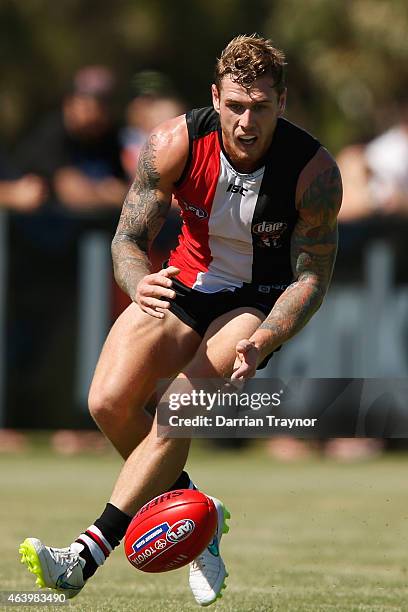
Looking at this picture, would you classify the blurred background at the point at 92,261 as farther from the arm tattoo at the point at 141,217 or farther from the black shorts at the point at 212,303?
the arm tattoo at the point at 141,217

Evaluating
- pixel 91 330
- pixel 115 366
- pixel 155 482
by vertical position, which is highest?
pixel 115 366

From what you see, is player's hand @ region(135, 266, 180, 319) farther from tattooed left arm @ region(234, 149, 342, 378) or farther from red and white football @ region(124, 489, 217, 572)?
red and white football @ region(124, 489, 217, 572)

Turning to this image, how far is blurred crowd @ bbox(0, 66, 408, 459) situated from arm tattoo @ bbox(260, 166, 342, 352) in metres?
5.58

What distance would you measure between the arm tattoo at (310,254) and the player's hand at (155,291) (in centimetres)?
47

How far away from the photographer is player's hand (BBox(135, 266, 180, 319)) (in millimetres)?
5504

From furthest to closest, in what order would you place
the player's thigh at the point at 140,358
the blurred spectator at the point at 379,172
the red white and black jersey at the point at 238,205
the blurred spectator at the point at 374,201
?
the blurred spectator at the point at 379,172 < the blurred spectator at the point at 374,201 < the player's thigh at the point at 140,358 < the red white and black jersey at the point at 238,205

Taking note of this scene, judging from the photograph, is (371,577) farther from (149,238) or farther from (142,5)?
(142,5)

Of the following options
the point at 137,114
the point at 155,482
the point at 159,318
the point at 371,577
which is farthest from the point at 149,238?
the point at 137,114

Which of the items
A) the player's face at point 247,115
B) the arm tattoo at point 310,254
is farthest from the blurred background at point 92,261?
the player's face at point 247,115

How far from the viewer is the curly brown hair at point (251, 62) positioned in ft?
18.5

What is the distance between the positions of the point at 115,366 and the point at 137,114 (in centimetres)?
649

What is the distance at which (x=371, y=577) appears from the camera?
6785 mm

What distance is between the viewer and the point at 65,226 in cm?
1174

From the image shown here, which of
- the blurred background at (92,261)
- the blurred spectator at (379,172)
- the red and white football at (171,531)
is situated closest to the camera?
the red and white football at (171,531)
